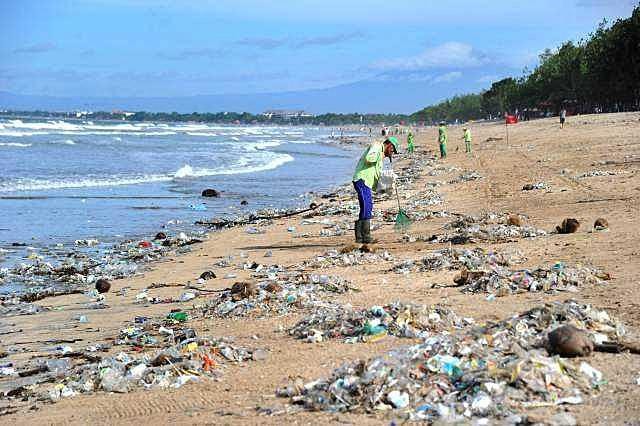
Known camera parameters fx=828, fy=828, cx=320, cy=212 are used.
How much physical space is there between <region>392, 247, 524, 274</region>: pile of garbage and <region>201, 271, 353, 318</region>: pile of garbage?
3.21 feet

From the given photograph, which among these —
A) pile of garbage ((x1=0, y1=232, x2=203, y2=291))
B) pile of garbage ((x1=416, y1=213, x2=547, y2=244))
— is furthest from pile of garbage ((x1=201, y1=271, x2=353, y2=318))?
pile of garbage ((x1=0, y1=232, x2=203, y2=291))

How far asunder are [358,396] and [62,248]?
11.1m

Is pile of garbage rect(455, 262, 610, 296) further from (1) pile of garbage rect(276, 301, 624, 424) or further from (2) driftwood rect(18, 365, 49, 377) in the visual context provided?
(2) driftwood rect(18, 365, 49, 377)

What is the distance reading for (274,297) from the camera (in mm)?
8617

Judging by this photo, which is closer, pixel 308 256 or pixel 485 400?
pixel 485 400

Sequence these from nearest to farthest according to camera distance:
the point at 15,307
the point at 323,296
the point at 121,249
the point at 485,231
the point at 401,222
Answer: the point at 323,296, the point at 15,307, the point at 485,231, the point at 401,222, the point at 121,249

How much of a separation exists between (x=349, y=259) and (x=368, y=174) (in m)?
1.88

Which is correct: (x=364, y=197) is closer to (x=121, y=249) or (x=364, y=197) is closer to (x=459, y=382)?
(x=121, y=249)

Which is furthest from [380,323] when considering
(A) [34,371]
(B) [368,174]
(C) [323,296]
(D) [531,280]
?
(B) [368,174]

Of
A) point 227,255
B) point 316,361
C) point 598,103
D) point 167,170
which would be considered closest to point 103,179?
point 167,170

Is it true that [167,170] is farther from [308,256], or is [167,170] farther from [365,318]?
[365,318]

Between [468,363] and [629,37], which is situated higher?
[629,37]

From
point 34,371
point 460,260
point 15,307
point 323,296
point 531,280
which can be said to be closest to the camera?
point 34,371

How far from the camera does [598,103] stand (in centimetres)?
7875
